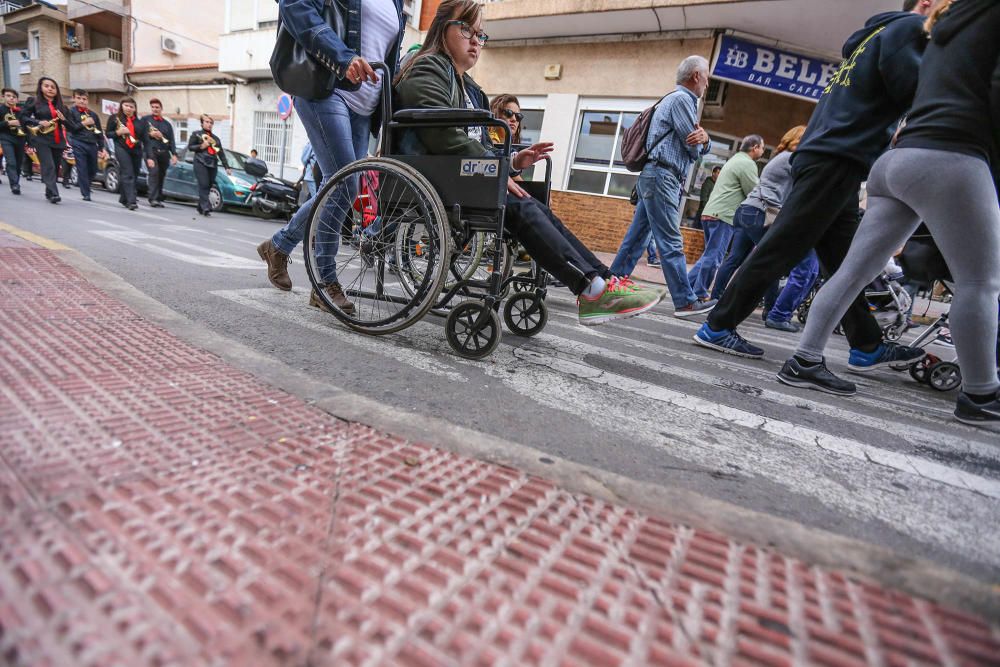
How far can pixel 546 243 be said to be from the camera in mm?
2447

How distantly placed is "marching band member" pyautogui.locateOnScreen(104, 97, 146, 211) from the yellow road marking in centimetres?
446

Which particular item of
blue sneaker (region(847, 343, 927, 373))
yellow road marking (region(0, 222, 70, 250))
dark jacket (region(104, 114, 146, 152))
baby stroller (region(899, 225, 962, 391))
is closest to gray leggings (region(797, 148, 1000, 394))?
baby stroller (region(899, 225, 962, 391))

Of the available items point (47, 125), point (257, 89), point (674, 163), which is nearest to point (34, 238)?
point (674, 163)

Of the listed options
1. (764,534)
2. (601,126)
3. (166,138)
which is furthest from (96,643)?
(601,126)

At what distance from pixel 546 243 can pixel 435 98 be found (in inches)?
35.8

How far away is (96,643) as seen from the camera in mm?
675

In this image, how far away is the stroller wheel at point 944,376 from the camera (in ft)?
9.98

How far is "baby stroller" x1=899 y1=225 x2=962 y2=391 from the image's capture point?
2744 mm

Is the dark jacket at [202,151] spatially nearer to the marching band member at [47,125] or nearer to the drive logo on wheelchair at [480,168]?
the marching band member at [47,125]

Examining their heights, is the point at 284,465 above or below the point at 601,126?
below

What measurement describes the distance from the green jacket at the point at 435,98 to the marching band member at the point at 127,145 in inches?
318

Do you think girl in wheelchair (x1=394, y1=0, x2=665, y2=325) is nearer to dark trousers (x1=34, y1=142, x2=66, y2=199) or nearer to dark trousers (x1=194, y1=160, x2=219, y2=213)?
dark trousers (x1=34, y1=142, x2=66, y2=199)

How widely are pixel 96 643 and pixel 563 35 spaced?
1322 cm

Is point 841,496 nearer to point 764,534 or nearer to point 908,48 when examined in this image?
point 764,534
